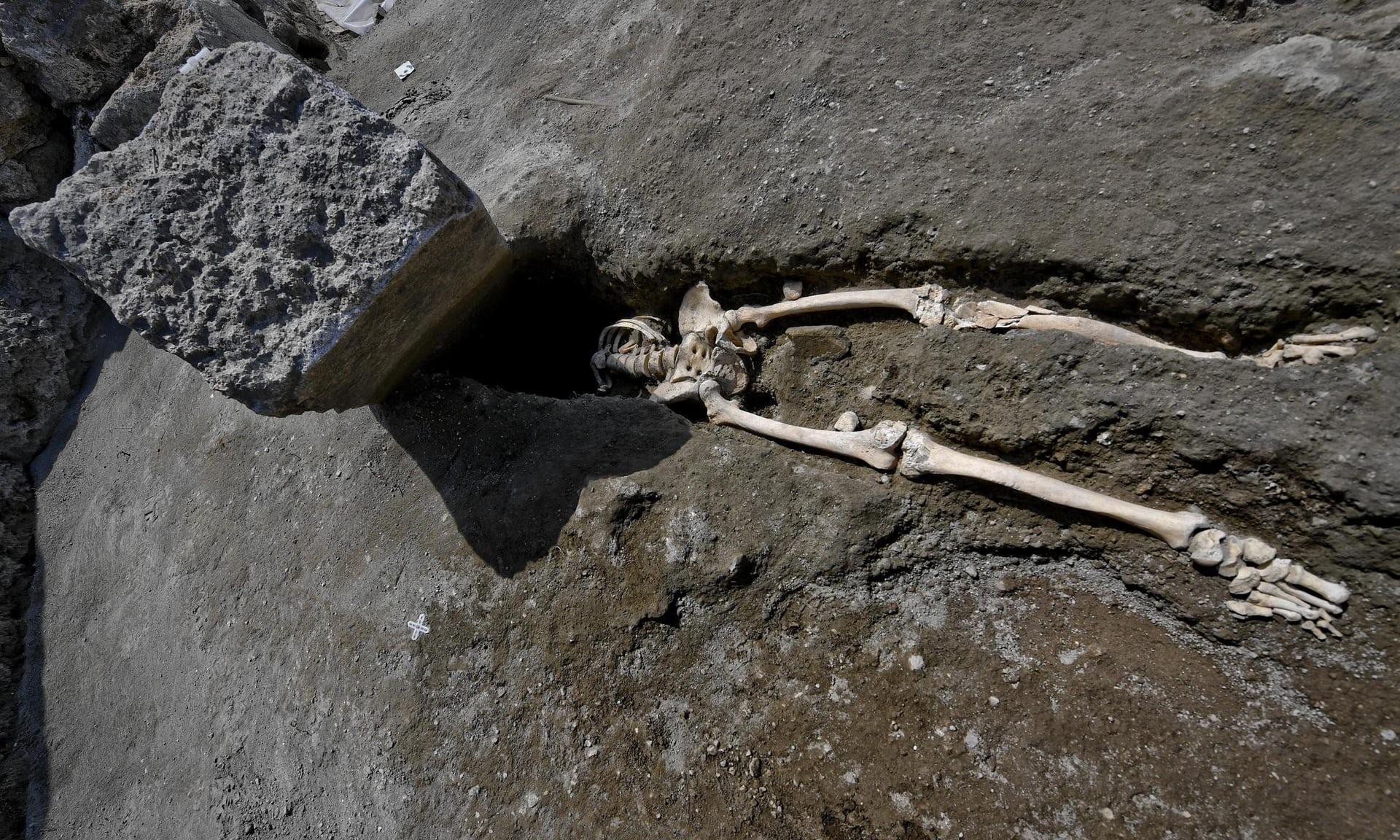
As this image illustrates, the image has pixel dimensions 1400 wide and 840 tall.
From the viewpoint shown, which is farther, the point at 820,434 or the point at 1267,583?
the point at 820,434

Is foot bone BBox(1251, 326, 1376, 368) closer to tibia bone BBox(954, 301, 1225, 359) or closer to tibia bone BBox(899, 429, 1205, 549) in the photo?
tibia bone BBox(954, 301, 1225, 359)

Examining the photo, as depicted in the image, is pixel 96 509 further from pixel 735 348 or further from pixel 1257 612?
pixel 1257 612

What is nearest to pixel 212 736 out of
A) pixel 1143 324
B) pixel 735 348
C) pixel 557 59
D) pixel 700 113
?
pixel 735 348

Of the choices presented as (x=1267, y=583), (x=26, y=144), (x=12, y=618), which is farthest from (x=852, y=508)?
(x=26, y=144)

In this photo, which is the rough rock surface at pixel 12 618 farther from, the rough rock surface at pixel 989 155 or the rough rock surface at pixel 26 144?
the rough rock surface at pixel 989 155

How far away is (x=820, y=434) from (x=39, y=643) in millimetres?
4970

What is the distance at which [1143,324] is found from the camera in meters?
2.30

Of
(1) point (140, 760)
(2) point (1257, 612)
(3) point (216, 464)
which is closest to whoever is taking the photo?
(2) point (1257, 612)

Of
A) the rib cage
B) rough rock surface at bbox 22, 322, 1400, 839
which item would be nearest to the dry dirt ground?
rough rock surface at bbox 22, 322, 1400, 839

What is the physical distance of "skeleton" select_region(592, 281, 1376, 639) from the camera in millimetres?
1942

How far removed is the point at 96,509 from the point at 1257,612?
229 inches

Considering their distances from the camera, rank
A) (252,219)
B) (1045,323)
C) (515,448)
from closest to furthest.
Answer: (252,219) < (1045,323) < (515,448)

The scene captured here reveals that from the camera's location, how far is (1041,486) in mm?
2188

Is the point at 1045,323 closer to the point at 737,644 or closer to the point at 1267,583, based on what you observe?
the point at 1267,583
